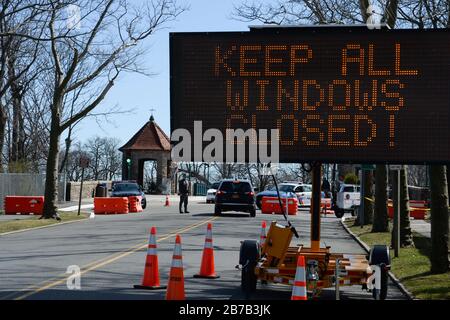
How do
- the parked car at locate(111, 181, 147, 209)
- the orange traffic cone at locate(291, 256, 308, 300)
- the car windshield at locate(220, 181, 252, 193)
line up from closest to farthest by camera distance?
the orange traffic cone at locate(291, 256, 308, 300)
the car windshield at locate(220, 181, 252, 193)
the parked car at locate(111, 181, 147, 209)

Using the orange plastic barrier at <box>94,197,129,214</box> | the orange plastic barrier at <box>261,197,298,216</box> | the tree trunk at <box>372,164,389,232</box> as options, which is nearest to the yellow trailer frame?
the tree trunk at <box>372,164,389,232</box>

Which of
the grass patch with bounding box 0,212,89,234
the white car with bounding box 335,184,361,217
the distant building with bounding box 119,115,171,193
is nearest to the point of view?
the grass patch with bounding box 0,212,89,234

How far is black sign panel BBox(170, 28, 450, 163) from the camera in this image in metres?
10.3

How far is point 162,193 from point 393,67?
72459mm

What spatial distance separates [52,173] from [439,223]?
21789 mm

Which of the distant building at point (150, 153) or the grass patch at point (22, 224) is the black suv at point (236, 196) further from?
the distant building at point (150, 153)

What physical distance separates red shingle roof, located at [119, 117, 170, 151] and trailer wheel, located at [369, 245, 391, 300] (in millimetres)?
69186

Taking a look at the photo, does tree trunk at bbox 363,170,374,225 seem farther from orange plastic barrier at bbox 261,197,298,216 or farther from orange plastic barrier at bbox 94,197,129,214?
orange plastic barrier at bbox 94,197,129,214

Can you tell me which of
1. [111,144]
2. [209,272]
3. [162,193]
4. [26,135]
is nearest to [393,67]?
[209,272]

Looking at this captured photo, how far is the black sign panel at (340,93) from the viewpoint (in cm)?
1034

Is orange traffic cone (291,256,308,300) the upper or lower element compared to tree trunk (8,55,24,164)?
lower

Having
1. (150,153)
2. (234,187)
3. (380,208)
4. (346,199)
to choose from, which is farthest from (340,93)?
(150,153)

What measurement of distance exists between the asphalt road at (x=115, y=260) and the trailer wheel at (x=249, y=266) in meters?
0.27

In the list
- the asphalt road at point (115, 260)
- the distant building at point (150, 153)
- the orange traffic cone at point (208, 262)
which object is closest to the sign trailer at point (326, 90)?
the asphalt road at point (115, 260)
